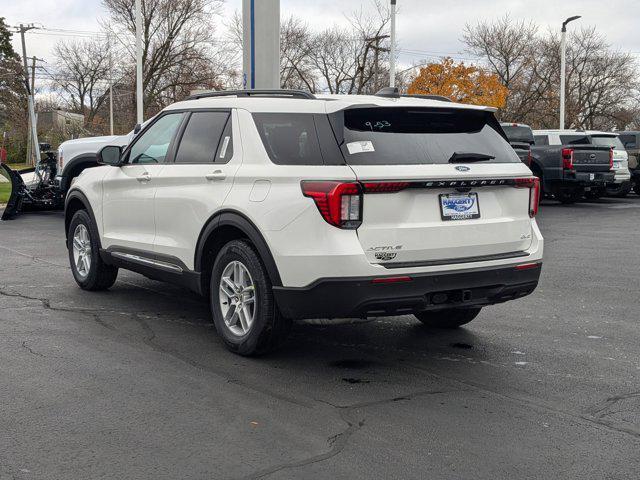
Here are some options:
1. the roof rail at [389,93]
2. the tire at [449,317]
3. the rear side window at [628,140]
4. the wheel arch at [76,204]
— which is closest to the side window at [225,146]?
the roof rail at [389,93]

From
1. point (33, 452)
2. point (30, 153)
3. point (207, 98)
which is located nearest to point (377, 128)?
point (207, 98)

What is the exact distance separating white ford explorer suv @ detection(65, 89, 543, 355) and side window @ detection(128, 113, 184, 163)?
0.34 m

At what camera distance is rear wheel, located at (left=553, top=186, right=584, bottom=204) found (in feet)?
69.3

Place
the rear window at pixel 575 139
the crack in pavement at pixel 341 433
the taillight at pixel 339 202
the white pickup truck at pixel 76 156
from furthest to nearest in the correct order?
the rear window at pixel 575 139 < the white pickup truck at pixel 76 156 < the taillight at pixel 339 202 < the crack in pavement at pixel 341 433

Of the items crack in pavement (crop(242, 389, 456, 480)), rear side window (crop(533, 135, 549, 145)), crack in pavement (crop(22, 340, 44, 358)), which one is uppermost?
rear side window (crop(533, 135, 549, 145))

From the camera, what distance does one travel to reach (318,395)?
193 inches

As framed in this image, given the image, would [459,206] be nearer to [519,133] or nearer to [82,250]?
[82,250]

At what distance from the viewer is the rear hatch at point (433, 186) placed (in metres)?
5.11

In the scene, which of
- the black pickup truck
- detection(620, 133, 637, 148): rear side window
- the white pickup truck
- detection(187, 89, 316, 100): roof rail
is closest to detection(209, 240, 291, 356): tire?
detection(187, 89, 316, 100): roof rail

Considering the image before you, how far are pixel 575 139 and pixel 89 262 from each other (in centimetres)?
1621

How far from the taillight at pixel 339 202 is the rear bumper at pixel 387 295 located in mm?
349

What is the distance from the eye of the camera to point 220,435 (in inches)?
165

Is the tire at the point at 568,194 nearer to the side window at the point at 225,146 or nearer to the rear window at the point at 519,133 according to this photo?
the rear window at the point at 519,133

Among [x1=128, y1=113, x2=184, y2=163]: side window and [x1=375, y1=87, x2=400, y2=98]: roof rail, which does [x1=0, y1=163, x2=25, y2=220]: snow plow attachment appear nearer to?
[x1=128, y1=113, x2=184, y2=163]: side window
